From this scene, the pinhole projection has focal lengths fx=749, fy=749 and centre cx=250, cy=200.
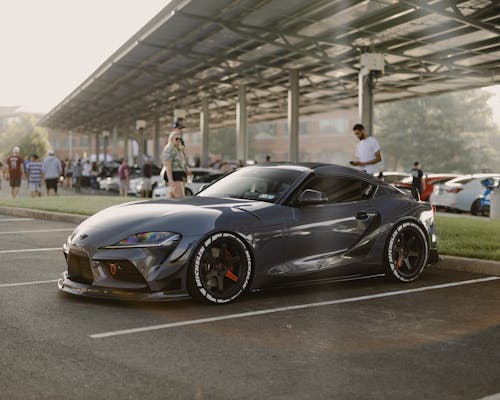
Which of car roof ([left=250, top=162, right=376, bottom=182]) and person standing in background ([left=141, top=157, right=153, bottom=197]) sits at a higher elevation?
car roof ([left=250, top=162, right=376, bottom=182])

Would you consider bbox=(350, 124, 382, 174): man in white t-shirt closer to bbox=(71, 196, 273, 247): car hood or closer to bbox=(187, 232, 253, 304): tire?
bbox=(71, 196, 273, 247): car hood

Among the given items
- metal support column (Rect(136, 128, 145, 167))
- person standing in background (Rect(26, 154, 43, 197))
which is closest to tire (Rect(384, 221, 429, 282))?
person standing in background (Rect(26, 154, 43, 197))

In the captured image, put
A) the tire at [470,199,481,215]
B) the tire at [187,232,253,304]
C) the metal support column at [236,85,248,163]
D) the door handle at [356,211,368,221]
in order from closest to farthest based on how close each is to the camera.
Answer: the tire at [187,232,253,304] → the door handle at [356,211,368,221] → the tire at [470,199,481,215] → the metal support column at [236,85,248,163]

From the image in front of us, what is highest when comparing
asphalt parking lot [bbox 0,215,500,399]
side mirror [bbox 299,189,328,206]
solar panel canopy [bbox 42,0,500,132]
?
solar panel canopy [bbox 42,0,500,132]

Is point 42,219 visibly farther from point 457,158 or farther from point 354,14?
point 457,158

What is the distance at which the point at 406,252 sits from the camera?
8.27 m

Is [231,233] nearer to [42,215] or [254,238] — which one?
[254,238]

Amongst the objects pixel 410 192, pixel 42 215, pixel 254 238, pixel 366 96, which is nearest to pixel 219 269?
pixel 254 238

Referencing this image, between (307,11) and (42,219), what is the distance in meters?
8.93

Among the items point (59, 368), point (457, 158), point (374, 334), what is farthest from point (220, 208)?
point (457, 158)

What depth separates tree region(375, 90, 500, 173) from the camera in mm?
74375

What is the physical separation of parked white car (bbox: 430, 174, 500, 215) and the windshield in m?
15.3

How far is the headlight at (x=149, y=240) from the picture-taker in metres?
6.50

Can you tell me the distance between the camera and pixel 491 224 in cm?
1448
